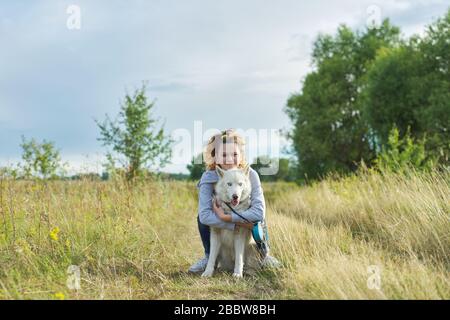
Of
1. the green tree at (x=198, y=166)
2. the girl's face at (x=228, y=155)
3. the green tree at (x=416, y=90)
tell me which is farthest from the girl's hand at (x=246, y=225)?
the green tree at (x=416, y=90)

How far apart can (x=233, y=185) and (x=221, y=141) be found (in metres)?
0.68

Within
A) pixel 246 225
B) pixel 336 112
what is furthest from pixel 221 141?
pixel 336 112

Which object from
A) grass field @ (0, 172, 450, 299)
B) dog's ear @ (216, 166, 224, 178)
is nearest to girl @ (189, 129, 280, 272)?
dog's ear @ (216, 166, 224, 178)

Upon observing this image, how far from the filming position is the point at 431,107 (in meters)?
24.7

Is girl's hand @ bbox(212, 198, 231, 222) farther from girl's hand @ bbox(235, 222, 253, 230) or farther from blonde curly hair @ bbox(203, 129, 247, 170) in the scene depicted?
blonde curly hair @ bbox(203, 129, 247, 170)

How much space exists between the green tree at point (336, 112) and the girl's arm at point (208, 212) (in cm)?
2889

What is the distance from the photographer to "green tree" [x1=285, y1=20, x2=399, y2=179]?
1378 inches

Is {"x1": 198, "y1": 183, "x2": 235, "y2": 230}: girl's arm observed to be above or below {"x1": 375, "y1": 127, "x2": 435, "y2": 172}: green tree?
below

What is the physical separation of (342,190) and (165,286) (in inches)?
310

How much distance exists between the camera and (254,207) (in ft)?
18.2

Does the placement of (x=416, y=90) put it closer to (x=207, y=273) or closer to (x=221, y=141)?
(x=221, y=141)

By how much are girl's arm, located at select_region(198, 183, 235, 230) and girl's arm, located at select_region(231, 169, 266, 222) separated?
146 millimetres

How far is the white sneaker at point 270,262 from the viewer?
221 inches

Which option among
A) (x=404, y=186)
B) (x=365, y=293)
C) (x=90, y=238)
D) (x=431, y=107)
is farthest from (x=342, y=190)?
(x=431, y=107)
